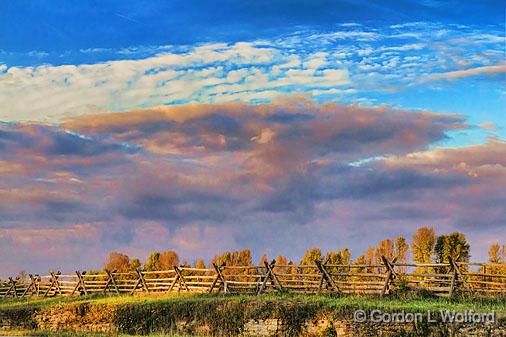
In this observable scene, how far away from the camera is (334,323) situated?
2336cm

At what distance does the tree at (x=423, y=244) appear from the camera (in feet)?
232

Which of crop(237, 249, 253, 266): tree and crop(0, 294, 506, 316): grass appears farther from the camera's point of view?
crop(237, 249, 253, 266): tree

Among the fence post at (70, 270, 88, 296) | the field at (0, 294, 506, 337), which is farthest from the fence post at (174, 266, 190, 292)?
the fence post at (70, 270, 88, 296)

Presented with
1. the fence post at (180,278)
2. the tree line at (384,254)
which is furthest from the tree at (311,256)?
the fence post at (180,278)

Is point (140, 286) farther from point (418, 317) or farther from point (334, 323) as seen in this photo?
point (418, 317)

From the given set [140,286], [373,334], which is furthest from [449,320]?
[140,286]

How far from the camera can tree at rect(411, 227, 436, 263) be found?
70.8 meters

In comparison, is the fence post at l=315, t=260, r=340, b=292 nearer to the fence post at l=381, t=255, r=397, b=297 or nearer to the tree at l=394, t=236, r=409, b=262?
the fence post at l=381, t=255, r=397, b=297

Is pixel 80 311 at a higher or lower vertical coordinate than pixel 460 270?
lower

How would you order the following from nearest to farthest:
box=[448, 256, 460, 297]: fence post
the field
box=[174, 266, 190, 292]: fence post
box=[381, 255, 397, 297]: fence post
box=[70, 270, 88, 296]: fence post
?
1. the field
2. box=[448, 256, 460, 297]: fence post
3. box=[381, 255, 397, 297]: fence post
4. box=[174, 266, 190, 292]: fence post
5. box=[70, 270, 88, 296]: fence post

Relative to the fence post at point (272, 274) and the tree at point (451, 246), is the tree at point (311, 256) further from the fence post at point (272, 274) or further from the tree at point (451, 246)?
the fence post at point (272, 274)

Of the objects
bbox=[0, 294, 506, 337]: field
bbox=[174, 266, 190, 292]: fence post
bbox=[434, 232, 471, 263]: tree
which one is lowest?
bbox=[0, 294, 506, 337]: field

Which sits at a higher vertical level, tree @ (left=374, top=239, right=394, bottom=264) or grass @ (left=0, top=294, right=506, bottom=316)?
tree @ (left=374, top=239, right=394, bottom=264)

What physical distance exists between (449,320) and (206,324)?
34.3 feet
